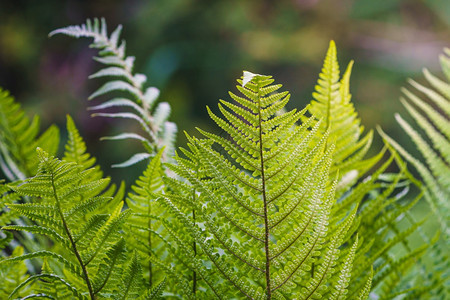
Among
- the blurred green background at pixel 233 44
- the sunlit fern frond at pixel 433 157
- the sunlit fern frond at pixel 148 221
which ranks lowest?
the sunlit fern frond at pixel 148 221

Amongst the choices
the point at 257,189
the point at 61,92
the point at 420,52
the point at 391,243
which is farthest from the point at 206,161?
the point at 420,52

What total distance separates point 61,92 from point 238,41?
1339 mm

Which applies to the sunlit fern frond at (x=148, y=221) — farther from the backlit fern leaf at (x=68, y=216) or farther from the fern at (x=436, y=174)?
the fern at (x=436, y=174)

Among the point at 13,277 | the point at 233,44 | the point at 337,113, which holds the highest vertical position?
the point at 233,44

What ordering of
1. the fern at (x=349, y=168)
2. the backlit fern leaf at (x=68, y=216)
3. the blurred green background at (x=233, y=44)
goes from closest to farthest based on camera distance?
the backlit fern leaf at (x=68, y=216), the fern at (x=349, y=168), the blurred green background at (x=233, y=44)

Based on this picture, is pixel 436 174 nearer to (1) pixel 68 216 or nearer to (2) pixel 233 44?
(1) pixel 68 216

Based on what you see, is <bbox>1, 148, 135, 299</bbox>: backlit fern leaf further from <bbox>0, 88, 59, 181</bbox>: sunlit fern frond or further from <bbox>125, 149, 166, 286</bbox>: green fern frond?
<bbox>0, 88, 59, 181</bbox>: sunlit fern frond

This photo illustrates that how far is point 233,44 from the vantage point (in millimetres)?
3141

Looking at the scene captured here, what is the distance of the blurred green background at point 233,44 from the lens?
2998 mm

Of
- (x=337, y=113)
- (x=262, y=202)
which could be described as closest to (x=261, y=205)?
(x=262, y=202)

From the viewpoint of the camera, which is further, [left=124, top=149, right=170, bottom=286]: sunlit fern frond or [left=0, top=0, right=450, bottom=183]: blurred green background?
[left=0, top=0, right=450, bottom=183]: blurred green background

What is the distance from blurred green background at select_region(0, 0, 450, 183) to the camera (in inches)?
118

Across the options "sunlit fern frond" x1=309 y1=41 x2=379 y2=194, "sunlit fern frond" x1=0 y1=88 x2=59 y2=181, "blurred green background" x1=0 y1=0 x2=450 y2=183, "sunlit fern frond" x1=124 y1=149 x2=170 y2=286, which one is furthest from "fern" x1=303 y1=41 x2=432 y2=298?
"blurred green background" x1=0 y1=0 x2=450 y2=183

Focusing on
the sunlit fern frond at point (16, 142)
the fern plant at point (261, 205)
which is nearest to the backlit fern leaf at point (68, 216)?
the fern plant at point (261, 205)
